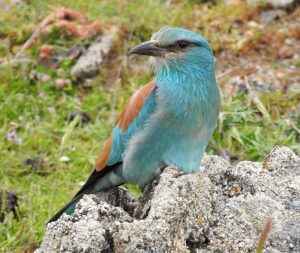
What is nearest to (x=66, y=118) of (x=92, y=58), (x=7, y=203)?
(x=92, y=58)

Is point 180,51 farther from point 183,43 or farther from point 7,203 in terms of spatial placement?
point 7,203

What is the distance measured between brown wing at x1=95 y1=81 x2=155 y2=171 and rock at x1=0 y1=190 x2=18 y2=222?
2.50ft

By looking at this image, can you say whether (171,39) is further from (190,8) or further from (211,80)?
(190,8)

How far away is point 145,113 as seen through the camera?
152 inches

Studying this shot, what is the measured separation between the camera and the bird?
3766 mm

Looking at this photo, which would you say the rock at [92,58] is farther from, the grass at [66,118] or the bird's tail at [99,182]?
the bird's tail at [99,182]

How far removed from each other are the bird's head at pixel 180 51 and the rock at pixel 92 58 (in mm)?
2741

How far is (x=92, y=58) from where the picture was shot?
22.2 feet

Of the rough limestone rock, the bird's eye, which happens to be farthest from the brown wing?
the rough limestone rock

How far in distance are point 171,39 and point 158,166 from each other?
2.15 ft

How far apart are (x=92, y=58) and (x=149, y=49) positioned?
2.89 metres

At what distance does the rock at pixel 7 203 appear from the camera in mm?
4539

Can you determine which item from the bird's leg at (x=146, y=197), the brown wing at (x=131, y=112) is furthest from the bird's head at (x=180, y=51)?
the bird's leg at (x=146, y=197)

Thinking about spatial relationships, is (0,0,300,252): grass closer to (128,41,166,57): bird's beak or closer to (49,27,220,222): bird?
(49,27,220,222): bird
